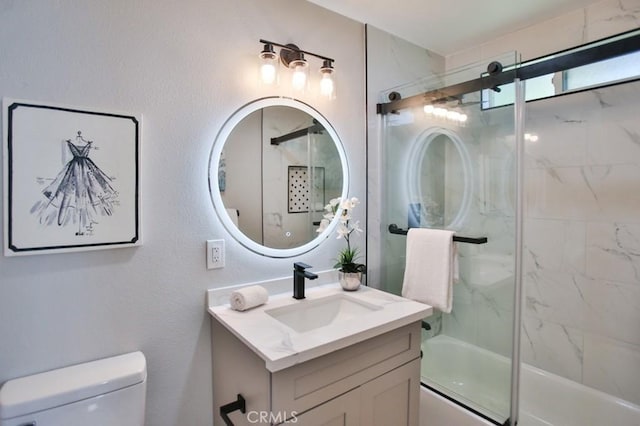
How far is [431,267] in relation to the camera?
5.96ft

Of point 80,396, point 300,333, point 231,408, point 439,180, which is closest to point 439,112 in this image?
point 439,180

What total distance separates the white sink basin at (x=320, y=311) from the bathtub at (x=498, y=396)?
695mm

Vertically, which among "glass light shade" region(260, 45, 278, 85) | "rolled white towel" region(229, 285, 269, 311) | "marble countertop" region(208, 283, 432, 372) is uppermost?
"glass light shade" region(260, 45, 278, 85)

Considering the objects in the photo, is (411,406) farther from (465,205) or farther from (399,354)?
(465,205)

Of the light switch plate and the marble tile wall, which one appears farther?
the marble tile wall

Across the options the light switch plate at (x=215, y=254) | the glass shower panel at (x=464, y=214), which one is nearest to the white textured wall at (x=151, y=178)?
the light switch plate at (x=215, y=254)

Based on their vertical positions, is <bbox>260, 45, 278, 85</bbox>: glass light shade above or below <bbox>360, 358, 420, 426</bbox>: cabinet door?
above

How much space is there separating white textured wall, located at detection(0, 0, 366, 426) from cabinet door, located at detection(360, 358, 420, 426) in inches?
25.9

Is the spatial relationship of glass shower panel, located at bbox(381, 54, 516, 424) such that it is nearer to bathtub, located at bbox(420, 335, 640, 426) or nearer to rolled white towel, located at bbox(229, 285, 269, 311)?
bathtub, located at bbox(420, 335, 640, 426)

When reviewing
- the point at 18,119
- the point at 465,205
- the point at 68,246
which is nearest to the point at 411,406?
the point at 465,205

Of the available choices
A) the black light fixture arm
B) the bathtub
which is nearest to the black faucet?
the bathtub

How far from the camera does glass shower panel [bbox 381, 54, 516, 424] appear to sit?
1.70m

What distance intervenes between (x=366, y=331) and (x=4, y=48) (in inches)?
59.2

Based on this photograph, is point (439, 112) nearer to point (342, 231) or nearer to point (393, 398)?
point (342, 231)
